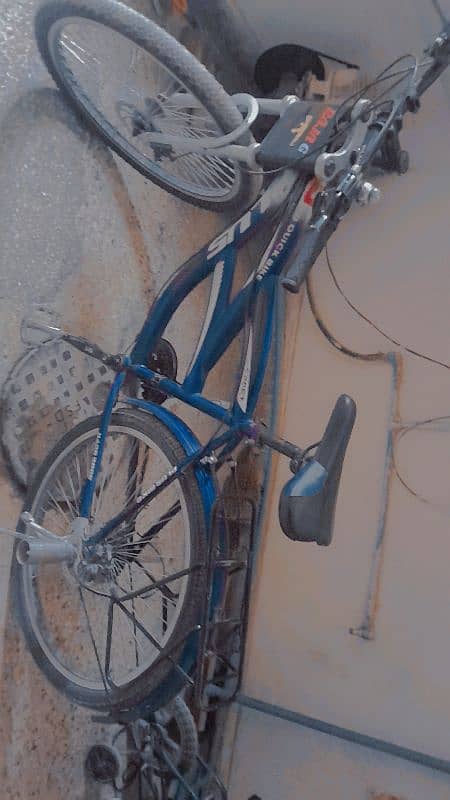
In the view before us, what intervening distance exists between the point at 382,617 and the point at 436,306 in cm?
90

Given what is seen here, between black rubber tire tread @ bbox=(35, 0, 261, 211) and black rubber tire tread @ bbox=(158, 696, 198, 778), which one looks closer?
black rubber tire tread @ bbox=(35, 0, 261, 211)

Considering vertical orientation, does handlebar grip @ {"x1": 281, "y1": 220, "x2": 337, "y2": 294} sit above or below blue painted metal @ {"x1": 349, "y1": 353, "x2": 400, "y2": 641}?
above

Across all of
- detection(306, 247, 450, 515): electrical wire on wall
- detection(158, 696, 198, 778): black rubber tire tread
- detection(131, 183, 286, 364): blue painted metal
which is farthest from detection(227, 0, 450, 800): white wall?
detection(131, 183, 286, 364): blue painted metal

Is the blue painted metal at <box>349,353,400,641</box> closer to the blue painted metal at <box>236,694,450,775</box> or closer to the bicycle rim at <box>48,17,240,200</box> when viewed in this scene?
the blue painted metal at <box>236,694,450,775</box>

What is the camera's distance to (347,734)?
1919mm

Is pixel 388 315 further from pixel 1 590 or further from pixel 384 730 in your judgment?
pixel 1 590

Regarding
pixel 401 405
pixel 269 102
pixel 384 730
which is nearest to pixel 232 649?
pixel 384 730

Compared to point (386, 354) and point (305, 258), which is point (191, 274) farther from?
point (386, 354)

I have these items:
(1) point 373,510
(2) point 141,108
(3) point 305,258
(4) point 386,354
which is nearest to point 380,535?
(1) point 373,510

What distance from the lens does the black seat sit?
116 cm

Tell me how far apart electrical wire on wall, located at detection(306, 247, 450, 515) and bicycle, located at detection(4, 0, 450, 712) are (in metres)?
0.60

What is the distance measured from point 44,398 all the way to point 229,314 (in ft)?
1.51

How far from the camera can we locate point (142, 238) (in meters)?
1.90

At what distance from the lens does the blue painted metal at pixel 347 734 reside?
1815mm
